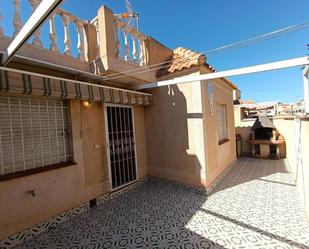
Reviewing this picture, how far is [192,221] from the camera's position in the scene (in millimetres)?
5938

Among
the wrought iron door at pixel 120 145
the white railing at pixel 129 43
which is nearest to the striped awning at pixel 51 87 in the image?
the wrought iron door at pixel 120 145

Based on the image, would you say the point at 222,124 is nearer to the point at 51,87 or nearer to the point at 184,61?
the point at 184,61

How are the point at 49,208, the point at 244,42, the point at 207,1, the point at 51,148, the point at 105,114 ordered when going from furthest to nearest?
1. the point at 207,1
2. the point at 105,114
3. the point at 51,148
4. the point at 49,208
5. the point at 244,42

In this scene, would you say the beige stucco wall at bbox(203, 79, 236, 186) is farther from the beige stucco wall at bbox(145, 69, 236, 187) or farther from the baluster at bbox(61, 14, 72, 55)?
the baluster at bbox(61, 14, 72, 55)

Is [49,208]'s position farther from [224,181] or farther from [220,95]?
[220,95]

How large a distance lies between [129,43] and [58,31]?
2.90 metres

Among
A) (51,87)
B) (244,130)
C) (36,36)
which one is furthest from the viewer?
(244,130)

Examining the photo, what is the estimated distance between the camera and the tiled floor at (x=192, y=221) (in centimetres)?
497

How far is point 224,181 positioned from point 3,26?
10906mm

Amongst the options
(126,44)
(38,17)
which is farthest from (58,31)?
(38,17)

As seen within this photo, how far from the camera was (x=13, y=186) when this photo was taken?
5.31 meters

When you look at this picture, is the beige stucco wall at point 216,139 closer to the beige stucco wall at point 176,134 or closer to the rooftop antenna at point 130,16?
the beige stucco wall at point 176,134

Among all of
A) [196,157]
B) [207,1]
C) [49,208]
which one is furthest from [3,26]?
[207,1]

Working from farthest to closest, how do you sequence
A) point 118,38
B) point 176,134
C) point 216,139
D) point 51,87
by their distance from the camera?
point 216,139 → point 176,134 → point 118,38 → point 51,87
